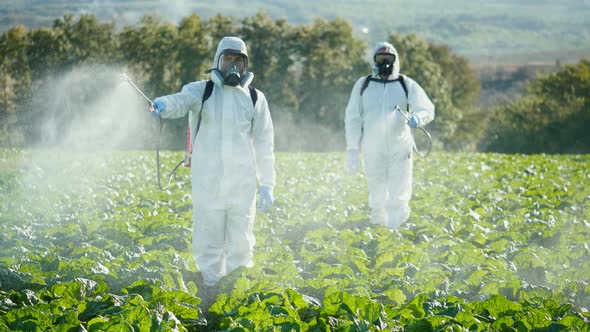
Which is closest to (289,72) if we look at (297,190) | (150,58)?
(150,58)

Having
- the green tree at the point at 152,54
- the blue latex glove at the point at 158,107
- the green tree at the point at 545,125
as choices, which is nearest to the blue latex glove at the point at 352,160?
the blue latex glove at the point at 158,107

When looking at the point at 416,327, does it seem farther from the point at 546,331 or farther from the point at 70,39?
the point at 70,39

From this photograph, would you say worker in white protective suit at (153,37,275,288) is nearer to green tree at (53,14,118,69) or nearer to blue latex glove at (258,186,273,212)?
blue latex glove at (258,186,273,212)

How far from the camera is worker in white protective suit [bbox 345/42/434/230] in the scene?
9.97 metres

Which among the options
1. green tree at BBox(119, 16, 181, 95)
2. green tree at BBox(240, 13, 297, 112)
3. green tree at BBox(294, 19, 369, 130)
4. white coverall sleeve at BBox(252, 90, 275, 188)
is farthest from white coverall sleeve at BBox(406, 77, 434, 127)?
green tree at BBox(240, 13, 297, 112)

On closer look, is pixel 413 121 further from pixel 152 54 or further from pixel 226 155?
pixel 152 54

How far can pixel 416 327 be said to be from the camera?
5.15 metres

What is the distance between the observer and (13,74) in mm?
53938

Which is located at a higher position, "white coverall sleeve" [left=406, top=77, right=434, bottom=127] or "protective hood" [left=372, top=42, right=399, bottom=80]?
"protective hood" [left=372, top=42, right=399, bottom=80]

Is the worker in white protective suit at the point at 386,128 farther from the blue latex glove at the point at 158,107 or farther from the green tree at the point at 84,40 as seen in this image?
the green tree at the point at 84,40

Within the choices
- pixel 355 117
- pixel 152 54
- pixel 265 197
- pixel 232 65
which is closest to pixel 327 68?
pixel 152 54

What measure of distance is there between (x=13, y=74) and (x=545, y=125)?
1705 inches

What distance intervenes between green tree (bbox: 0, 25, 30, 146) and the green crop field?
40328mm

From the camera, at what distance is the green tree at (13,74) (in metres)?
52.1
